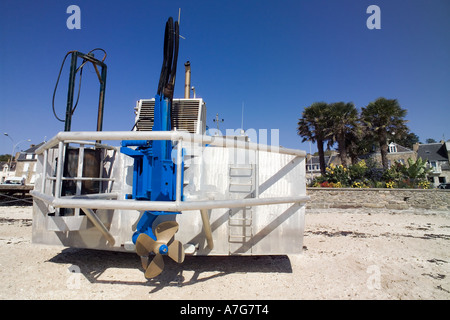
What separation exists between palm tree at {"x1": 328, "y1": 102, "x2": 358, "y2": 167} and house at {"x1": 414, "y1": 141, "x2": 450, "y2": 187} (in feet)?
89.9

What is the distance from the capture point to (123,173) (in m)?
4.75

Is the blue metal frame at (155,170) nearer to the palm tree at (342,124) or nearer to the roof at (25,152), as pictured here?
the palm tree at (342,124)

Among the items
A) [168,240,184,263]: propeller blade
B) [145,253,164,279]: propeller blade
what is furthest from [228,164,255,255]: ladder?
[145,253,164,279]: propeller blade

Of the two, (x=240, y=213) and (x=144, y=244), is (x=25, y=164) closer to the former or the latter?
(x=144, y=244)

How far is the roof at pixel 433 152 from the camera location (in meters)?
46.7

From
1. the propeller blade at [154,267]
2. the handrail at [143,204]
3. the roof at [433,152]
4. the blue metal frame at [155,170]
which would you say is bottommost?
the propeller blade at [154,267]

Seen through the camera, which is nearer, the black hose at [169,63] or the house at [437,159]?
the black hose at [169,63]

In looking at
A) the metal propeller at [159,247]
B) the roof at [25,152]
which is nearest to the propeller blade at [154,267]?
the metal propeller at [159,247]

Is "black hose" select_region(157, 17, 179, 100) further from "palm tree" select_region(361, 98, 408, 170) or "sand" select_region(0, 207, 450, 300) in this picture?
"palm tree" select_region(361, 98, 408, 170)

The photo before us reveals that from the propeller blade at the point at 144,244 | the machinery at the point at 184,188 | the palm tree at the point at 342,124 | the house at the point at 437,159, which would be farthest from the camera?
the house at the point at 437,159

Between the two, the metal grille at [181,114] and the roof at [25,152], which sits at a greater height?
the roof at [25,152]

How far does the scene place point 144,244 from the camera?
11.3 ft

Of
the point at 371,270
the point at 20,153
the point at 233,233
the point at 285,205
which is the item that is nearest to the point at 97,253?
the point at 233,233

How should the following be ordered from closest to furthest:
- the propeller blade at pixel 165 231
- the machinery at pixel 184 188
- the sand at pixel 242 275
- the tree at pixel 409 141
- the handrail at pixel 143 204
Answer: the handrail at pixel 143 204 → the propeller blade at pixel 165 231 → the sand at pixel 242 275 → the machinery at pixel 184 188 → the tree at pixel 409 141
